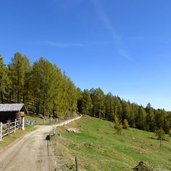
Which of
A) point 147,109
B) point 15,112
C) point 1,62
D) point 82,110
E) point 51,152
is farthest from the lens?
point 147,109

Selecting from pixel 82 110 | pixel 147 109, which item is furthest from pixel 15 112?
pixel 147 109

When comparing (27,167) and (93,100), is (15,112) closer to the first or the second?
(27,167)

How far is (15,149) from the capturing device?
23.0 m

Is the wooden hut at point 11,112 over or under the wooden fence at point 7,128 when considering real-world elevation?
over

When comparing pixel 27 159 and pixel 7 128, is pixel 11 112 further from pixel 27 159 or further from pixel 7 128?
pixel 27 159

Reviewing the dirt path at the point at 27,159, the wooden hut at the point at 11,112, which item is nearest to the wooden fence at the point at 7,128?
the wooden hut at the point at 11,112

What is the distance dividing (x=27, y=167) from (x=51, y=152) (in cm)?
511

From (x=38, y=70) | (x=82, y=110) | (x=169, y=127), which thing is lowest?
(x=169, y=127)

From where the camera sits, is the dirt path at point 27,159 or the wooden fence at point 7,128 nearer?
the dirt path at point 27,159

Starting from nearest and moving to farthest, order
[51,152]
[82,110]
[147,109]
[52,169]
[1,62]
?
[52,169] → [51,152] → [1,62] → [82,110] → [147,109]

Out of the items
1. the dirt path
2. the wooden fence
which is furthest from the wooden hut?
the dirt path

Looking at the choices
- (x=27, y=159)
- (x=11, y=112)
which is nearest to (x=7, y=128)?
(x=11, y=112)

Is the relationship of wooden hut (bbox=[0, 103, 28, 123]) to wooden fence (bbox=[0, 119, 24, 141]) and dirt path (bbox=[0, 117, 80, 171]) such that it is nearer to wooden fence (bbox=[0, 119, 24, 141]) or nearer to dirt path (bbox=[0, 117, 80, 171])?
wooden fence (bbox=[0, 119, 24, 141])

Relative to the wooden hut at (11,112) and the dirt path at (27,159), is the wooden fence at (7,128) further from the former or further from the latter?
the dirt path at (27,159)
